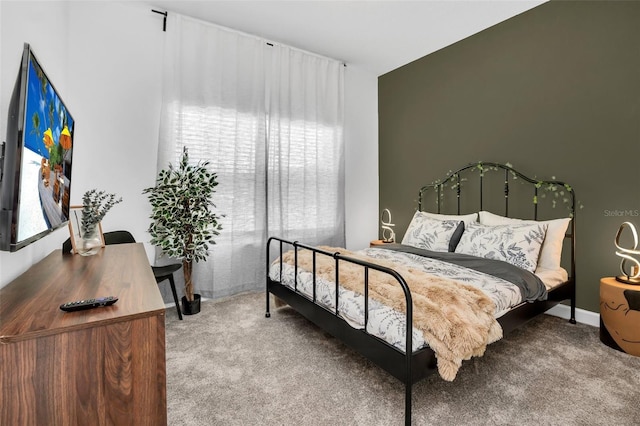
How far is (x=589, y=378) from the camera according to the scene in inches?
75.6

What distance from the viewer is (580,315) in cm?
275

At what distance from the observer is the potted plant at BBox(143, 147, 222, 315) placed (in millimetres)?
2783

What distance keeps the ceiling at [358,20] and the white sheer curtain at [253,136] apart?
0.63 ft

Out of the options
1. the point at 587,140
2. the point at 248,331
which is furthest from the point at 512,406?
the point at 587,140

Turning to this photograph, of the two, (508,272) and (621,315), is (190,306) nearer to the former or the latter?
(508,272)

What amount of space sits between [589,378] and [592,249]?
1.24 metres

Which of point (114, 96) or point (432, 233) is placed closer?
point (114, 96)

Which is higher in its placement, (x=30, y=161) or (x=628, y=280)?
(x=30, y=161)

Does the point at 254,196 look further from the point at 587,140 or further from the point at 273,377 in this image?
the point at 587,140

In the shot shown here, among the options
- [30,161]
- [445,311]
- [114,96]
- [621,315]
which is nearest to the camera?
[30,161]

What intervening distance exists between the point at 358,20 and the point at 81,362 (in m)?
3.40

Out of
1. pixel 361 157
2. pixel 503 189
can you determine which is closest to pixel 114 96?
pixel 361 157

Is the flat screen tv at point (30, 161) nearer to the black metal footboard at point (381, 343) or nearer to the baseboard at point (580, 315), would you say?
the black metal footboard at point (381, 343)

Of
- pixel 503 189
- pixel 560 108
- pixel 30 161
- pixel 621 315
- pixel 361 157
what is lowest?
pixel 621 315
